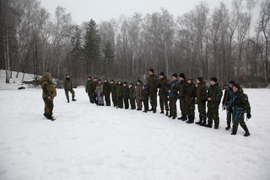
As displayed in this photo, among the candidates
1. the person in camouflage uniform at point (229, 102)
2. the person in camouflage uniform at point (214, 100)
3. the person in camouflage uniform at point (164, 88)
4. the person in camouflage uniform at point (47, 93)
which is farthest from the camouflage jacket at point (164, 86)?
the person in camouflage uniform at point (47, 93)

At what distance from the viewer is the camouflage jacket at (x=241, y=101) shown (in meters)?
4.70

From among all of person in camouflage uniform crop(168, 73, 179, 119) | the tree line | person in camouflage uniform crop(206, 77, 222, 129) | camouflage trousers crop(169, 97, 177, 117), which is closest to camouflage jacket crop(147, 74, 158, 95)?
person in camouflage uniform crop(168, 73, 179, 119)

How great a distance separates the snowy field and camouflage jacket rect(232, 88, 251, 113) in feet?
3.27

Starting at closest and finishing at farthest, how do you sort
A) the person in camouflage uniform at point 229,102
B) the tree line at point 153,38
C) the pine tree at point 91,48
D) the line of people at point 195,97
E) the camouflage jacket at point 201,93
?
the line of people at point 195,97
the person in camouflage uniform at point 229,102
the camouflage jacket at point 201,93
the tree line at point 153,38
the pine tree at point 91,48

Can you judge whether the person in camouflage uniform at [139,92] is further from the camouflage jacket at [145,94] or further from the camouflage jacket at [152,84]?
the camouflage jacket at [152,84]

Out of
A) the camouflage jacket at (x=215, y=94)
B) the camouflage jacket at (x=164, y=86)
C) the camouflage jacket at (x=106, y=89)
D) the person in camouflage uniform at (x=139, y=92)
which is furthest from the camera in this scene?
the camouflage jacket at (x=106, y=89)

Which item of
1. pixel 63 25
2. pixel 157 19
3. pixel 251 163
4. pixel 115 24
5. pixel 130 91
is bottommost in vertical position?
pixel 251 163

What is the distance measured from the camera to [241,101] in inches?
188

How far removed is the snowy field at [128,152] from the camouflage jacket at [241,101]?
1.00 meters

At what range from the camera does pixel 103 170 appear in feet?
9.46

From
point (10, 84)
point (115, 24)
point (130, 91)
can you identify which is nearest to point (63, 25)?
point (10, 84)

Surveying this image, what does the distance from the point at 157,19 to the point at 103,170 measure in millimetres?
31477

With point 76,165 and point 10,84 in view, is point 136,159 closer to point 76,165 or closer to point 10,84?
point 76,165

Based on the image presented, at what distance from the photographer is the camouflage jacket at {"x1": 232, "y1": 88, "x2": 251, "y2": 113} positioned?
185 inches
